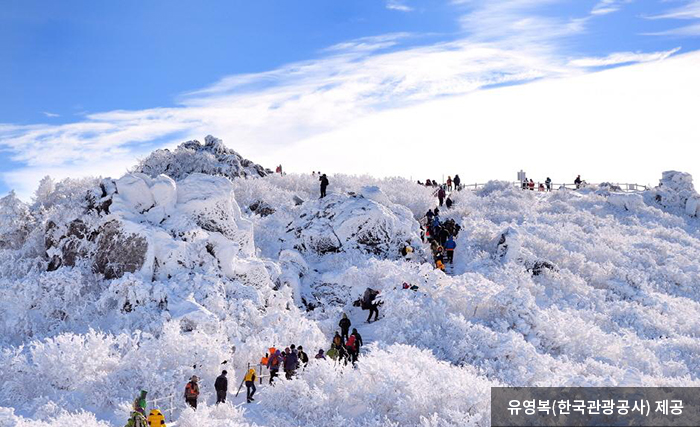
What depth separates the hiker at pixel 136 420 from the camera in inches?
573

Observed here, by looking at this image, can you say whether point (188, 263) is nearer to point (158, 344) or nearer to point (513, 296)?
point (158, 344)

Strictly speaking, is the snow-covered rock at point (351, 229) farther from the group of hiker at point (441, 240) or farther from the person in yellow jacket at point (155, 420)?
the person in yellow jacket at point (155, 420)

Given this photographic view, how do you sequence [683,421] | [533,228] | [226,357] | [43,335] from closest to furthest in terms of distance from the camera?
1. [683,421]
2. [226,357]
3. [43,335]
4. [533,228]

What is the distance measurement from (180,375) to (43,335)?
609 cm

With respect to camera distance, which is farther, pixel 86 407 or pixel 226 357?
pixel 226 357

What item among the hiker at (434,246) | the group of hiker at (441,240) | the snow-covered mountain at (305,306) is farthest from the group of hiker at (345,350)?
the hiker at (434,246)

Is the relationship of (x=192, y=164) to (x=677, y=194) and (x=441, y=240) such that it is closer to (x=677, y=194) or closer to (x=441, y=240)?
(x=441, y=240)

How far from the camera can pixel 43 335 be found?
20953 millimetres

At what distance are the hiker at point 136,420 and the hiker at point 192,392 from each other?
6.15 ft

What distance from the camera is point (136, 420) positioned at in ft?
47.9

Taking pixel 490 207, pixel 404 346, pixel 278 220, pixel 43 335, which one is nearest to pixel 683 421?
pixel 404 346

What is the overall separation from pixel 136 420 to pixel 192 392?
2.08 meters

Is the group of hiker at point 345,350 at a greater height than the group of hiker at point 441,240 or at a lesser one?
lesser

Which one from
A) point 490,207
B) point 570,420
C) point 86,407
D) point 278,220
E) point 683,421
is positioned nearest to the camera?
point 683,421
